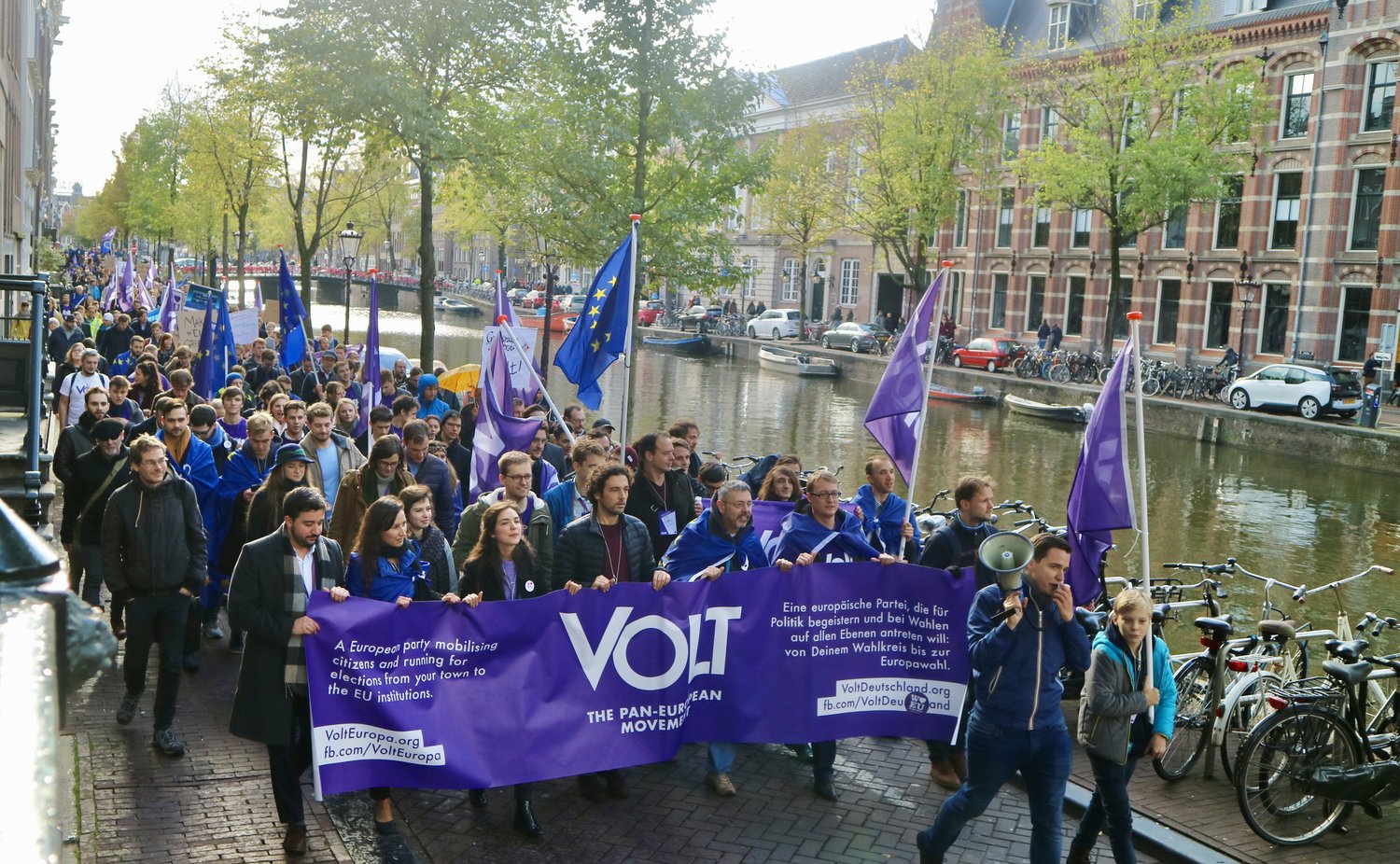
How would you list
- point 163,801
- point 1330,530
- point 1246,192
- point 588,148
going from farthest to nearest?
point 1246,192
point 1330,530
point 588,148
point 163,801

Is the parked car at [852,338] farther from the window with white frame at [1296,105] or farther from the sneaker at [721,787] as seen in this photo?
the sneaker at [721,787]

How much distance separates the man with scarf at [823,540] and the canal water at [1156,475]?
6.07 metres

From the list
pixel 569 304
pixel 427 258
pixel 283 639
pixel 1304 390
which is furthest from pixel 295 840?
pixel 569 304

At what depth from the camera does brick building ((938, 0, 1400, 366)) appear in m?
36.5

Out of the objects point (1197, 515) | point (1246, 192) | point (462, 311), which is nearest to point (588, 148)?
point (1197, 515)

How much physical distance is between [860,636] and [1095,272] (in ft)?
137

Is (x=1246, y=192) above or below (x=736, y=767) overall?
above

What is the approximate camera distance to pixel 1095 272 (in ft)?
151

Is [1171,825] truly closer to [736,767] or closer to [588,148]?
[736,767]

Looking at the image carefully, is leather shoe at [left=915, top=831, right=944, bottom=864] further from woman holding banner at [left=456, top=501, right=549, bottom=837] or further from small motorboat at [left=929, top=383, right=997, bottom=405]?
small motorboat at [left=929, top=383, right=997, bottom=405]

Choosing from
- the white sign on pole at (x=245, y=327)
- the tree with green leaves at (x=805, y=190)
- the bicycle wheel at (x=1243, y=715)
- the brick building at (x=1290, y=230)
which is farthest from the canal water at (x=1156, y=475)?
the tree with green leaves at (x=805, y=190)

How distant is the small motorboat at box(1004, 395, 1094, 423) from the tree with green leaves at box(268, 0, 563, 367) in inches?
714

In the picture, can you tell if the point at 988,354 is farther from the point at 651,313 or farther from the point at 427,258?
the point at 427,258

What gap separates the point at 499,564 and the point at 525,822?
1.27 meters
